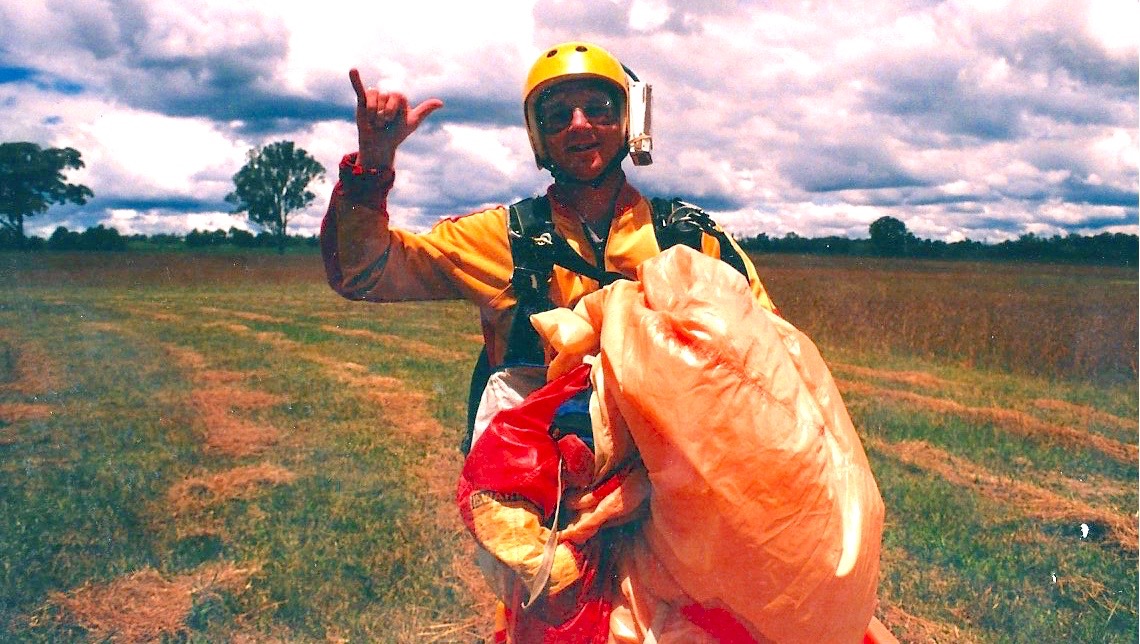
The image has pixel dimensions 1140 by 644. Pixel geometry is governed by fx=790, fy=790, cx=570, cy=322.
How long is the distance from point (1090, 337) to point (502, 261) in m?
12.4

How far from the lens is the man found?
79.1 inches

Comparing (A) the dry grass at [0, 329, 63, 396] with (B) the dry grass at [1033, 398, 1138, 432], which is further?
(A) the dry grass at [0, 329, 63, 396]

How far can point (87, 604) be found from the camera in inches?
136

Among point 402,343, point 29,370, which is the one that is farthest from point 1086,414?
point 29,370

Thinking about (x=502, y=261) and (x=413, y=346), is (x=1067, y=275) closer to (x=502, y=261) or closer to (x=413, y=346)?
(x=413, y=346)

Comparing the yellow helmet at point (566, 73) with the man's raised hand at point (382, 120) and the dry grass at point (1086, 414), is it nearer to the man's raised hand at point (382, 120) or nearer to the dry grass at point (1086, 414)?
the man's raised hand at point (382, 120)

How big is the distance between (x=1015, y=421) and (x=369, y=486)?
5491 mm

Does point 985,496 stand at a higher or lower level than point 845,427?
lower

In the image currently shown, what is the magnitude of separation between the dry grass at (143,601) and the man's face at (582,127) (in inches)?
101

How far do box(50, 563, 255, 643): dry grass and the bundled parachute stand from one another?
233 cm

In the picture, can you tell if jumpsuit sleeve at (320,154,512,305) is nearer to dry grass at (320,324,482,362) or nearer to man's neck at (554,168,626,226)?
man's neck at (554,168,626,226)

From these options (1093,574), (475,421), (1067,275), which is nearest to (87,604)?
(475,421)

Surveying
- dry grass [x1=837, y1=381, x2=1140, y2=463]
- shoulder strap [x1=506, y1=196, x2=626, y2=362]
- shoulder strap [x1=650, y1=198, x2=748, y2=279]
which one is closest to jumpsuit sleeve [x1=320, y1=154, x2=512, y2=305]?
shoulder strap [x1=506, y1=196, x2=626, y2=362]

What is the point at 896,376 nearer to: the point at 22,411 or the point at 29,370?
the point at 22,411
